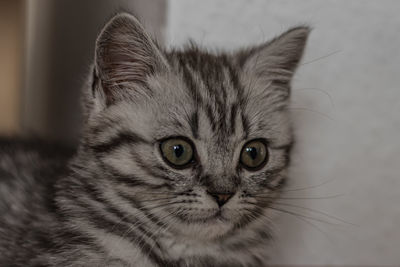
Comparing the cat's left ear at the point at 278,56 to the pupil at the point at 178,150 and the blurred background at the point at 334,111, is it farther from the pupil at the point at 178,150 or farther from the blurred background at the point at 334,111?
the pupil at the point at 178,150

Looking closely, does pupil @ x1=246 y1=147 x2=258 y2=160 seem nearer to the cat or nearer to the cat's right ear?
the cat

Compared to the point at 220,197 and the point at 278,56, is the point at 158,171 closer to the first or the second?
the point at 220,197

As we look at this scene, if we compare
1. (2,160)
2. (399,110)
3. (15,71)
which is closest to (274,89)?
(399,110)

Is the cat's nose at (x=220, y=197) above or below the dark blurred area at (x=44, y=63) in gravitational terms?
below

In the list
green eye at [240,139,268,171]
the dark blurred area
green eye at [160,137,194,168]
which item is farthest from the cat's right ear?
the dark blurred area

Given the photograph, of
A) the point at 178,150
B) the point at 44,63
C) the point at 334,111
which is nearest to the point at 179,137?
the point at 178,150

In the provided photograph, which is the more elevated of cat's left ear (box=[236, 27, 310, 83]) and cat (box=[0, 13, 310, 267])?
cat's left ear (box=[236, 27, 310, 83])

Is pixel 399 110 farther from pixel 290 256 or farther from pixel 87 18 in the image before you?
pixel 87 18

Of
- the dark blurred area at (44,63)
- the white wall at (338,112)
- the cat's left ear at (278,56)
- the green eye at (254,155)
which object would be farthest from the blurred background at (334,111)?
the dark blurred area at (44,63)
